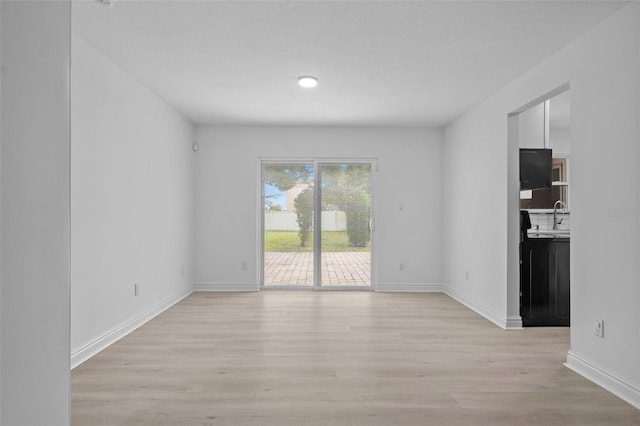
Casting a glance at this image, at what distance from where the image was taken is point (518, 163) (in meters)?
4.30

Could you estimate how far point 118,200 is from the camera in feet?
12.7

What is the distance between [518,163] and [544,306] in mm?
1425

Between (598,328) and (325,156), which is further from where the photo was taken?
(325,156)

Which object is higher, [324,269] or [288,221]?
[288,221]

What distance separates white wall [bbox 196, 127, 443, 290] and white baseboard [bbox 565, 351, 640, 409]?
331cm

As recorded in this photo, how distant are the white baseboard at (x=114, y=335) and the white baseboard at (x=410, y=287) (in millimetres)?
2884

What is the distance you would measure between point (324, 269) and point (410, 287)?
4.21 feet

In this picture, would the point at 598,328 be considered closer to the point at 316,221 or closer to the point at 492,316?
the point at 492,316

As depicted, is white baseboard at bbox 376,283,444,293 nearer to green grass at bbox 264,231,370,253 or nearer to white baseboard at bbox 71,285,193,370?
green grass at bbox 264,231,370,253

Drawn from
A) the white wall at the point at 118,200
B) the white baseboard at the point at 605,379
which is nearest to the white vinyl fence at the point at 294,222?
the white wall at the point at 118,200

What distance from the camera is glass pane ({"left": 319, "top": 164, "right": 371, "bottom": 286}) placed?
648cm

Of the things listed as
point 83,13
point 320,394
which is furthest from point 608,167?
point 83,13

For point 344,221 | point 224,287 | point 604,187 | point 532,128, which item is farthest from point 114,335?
point 532,128

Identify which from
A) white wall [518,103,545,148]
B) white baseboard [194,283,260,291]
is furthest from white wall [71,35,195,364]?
white wall [518,103,545,148]
